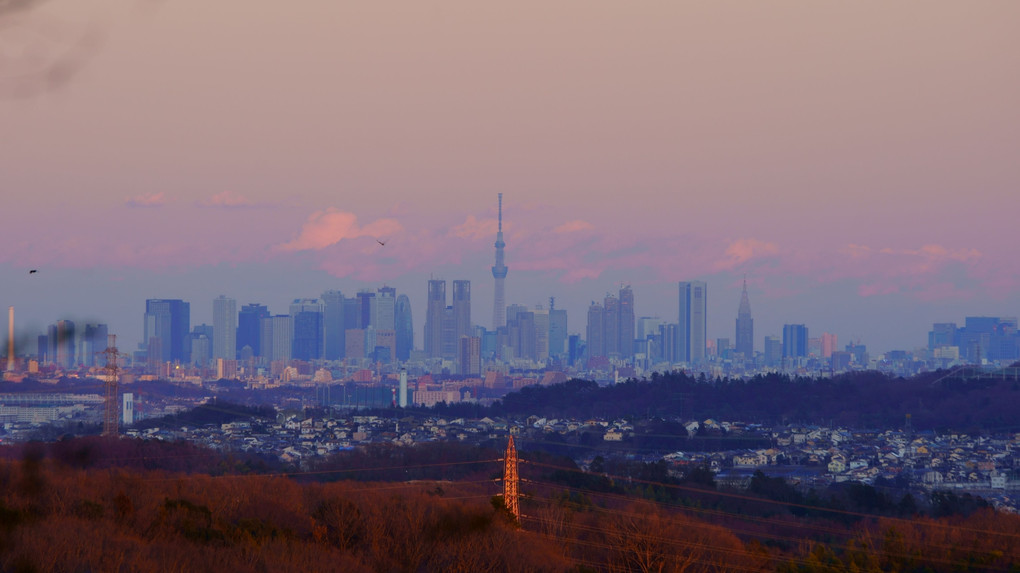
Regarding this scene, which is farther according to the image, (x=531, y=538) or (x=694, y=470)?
(x=694, y=470)

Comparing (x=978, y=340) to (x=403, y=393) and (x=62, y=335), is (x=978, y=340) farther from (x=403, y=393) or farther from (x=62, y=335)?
(x=62, y=335)

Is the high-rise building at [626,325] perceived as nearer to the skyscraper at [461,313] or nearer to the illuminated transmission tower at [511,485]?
the skyscraper at [461,313]

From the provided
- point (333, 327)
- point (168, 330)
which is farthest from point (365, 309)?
point (168, 330)

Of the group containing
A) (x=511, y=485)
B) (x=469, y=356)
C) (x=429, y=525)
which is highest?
(x=469, y=356)

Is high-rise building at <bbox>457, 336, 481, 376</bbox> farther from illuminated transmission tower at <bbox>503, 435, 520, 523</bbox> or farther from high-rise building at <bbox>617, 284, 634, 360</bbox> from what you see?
illuminated transmission tower at <bbox>503, 435, 520, 523</bbox>

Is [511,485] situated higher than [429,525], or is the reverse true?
[511,485]

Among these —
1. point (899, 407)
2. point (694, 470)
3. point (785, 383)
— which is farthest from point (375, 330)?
point (694, 470)

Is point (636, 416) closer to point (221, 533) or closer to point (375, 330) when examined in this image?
point (221, 533)
